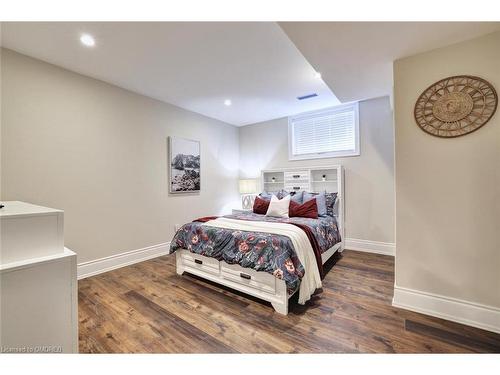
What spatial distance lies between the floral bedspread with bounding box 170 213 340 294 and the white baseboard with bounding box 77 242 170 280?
3.13 ft

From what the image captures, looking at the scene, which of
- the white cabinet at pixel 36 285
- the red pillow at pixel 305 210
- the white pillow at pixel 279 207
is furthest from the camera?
the white pillow at pixel 279 207

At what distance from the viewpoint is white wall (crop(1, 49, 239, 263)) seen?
7.40 ft

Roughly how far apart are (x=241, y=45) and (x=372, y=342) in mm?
2770

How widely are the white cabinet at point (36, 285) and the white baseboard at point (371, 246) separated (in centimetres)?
368

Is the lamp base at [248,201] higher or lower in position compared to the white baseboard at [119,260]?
higher

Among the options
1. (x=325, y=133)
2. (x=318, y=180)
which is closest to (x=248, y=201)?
(x=318, y=180)

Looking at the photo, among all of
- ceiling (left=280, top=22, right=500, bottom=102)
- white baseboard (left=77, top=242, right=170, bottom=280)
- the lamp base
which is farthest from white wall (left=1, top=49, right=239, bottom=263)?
ceiling (left=280, top=22, right=500, bottom=102)

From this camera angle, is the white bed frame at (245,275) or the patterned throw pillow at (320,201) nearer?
the white bed frame at (245,275)

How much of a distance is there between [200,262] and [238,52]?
235 centimetres

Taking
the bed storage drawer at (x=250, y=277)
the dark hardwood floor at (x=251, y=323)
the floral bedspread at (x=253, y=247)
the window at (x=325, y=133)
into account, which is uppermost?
the window at (x=325, y=133)

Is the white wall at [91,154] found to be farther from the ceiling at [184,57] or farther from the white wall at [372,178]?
the white wall at [372,178]

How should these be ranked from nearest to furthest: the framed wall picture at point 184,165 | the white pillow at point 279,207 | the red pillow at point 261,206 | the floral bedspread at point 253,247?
the floral bedspread at point 253,247 < the white pillow at point 279,207 < the red pillow at point 261,206 < the framed wall picture at point 184,165

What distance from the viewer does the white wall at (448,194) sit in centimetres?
164

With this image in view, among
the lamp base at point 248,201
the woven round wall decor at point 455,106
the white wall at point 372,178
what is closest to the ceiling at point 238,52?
the woven round wall decor at point 455,106
